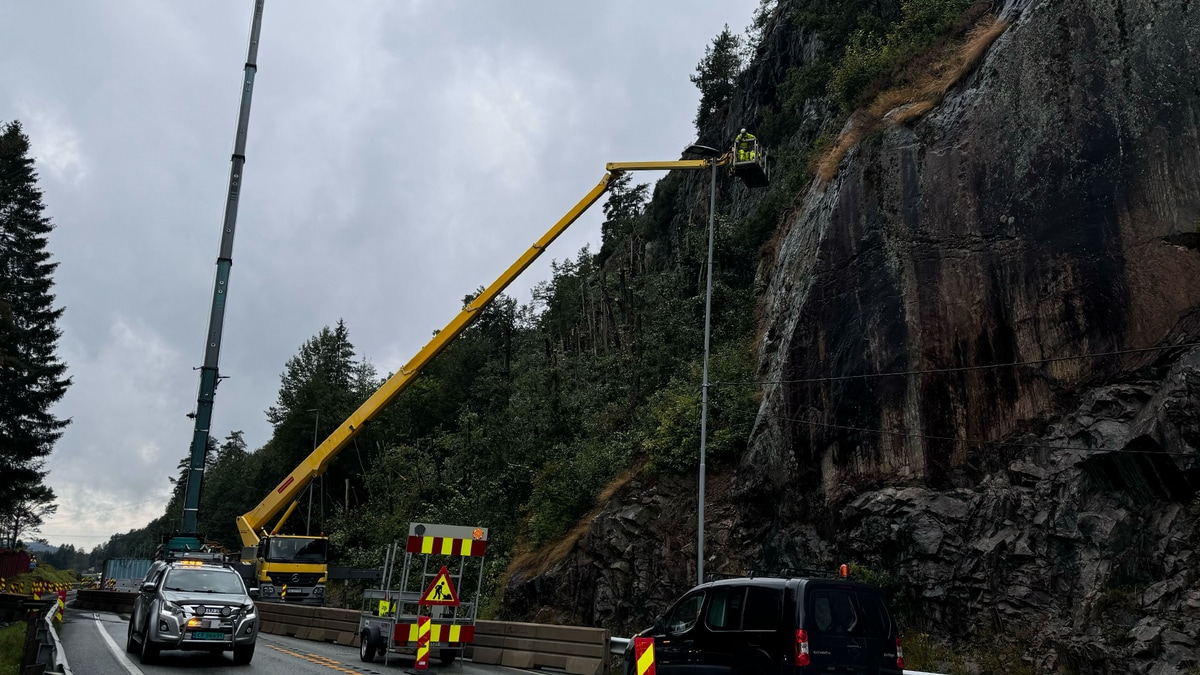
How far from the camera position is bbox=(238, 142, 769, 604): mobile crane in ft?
94.2

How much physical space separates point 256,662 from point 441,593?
11.0 ft

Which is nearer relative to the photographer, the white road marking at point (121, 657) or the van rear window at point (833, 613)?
the van rear window at point (833, 613)

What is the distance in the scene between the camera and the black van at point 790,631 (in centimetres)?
842

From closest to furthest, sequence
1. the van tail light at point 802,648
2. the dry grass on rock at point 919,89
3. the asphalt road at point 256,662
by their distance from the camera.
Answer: the van tail light at point 802,648 → the asphalt road at point 256,662 → the dry grass on rock at point 919,89

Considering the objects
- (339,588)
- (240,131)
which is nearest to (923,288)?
(240,131)

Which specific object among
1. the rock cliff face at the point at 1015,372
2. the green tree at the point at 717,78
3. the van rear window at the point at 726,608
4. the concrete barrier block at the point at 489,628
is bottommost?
the concrete barrier block at the point at 489,628

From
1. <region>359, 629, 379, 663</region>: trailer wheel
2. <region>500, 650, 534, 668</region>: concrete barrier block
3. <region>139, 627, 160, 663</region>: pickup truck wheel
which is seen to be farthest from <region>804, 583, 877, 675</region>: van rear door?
<region>139, 627, 160, 663</region>: pickup truck wheel

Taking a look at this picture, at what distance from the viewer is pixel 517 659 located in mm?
15602

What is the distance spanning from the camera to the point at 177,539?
24.1 metres

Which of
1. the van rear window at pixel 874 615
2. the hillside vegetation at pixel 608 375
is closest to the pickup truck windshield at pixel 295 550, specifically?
the hillside vegetation at pixel 608 375

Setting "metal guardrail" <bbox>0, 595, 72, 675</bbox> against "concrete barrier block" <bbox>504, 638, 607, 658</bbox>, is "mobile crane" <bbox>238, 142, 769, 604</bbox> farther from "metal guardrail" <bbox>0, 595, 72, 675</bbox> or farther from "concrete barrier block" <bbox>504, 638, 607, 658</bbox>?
"concrete barrier block" <bbox>504, 638, 607, 658</bbox>

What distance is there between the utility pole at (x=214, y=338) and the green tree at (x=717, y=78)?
116 ft

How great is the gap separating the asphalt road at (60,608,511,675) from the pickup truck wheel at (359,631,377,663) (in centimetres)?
16

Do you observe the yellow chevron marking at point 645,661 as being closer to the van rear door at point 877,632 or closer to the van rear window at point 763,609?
the van rear window at point 763,609
